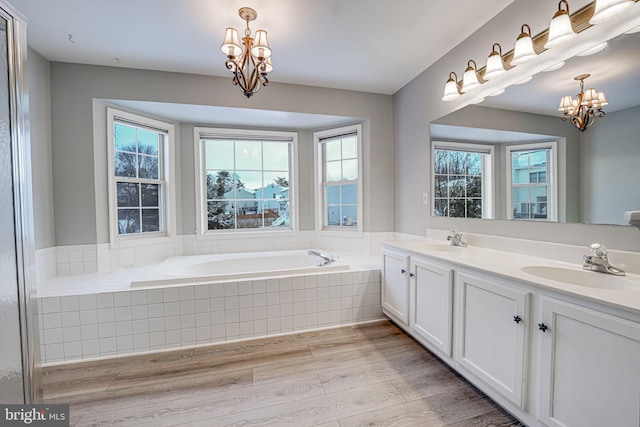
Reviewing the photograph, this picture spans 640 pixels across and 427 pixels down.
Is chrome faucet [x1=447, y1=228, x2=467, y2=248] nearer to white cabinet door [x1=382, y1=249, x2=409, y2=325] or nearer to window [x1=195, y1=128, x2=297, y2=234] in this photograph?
white cabinet door [x1=382, y1=249, x2=409, y2=325]

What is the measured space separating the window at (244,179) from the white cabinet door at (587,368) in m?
2.90

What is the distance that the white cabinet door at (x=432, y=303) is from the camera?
1.69 meters

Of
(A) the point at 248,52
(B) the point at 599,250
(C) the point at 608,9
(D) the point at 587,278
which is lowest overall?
(D) the point at 587,278

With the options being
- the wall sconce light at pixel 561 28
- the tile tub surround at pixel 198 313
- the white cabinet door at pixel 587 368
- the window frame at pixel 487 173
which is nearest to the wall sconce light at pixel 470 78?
the window frame at pixel 487 173

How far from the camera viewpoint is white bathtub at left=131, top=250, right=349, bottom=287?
2.22 meters

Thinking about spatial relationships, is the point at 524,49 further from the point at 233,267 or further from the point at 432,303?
the point at 233,267

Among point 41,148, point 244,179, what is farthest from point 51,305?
point 244,179

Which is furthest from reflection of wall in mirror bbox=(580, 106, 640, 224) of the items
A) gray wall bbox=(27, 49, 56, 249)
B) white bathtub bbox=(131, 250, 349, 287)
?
gray wall bbox=(27, 49, 56, 249)

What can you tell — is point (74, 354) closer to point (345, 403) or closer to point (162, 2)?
point (345, 403)

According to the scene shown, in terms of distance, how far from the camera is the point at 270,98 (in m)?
2.85

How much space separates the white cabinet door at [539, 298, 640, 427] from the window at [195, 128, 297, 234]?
2904 millimetres

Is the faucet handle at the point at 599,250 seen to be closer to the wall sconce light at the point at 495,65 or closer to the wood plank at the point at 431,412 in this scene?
the wood plank at the point at 431,412

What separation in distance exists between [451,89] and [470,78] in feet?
0.58

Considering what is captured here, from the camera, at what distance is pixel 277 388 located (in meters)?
1.65
